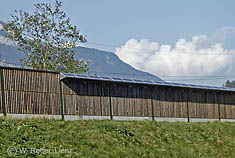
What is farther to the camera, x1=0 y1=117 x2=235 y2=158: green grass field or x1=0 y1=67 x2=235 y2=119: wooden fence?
x1=0 y1=67 x2=235 y2=119: wooden fence

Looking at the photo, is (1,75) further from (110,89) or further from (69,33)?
(69,33)

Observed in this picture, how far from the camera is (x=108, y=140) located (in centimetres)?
2378

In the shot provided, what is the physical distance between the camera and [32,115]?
2734 cm

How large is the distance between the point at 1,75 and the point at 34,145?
318 inches

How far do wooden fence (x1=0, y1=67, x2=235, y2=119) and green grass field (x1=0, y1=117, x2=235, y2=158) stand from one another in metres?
2.86

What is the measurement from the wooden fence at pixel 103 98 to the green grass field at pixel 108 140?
113 inches

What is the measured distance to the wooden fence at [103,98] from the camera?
27150mm

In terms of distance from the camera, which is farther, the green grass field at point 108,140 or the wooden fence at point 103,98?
the wooden fence at point 103,98

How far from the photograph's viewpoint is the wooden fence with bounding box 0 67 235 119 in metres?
27.2

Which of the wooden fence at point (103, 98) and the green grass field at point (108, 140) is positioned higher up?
the wooden fence at point (103, 98)

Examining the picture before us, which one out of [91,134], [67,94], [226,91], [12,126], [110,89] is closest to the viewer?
[12,126]

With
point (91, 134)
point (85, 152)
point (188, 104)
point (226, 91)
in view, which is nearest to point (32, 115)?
point (91, 134)

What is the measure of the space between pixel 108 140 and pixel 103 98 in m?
8.97

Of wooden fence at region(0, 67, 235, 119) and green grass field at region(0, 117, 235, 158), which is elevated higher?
wooden fence at region(0, 67, 235, 119)
